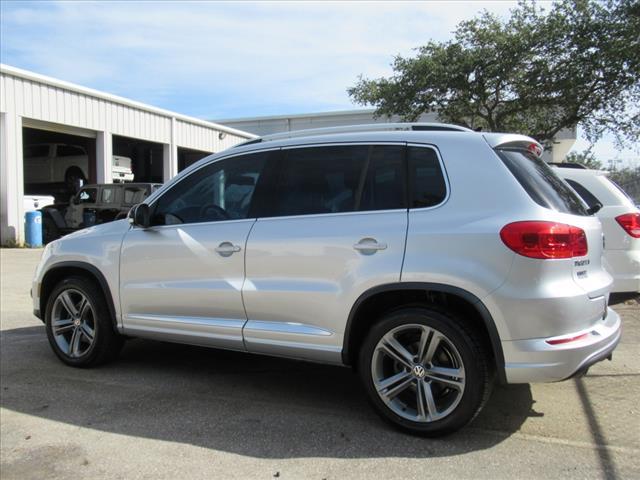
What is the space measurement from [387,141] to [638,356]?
11.0 feet

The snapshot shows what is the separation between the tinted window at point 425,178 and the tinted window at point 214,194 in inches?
46.6

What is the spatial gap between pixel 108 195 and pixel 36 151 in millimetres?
8439

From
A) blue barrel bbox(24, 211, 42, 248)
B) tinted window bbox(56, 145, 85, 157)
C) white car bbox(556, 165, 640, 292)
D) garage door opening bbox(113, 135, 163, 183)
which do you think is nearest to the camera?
white car bbox(556, 165, 640, 292)

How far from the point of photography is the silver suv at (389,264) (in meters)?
3.23

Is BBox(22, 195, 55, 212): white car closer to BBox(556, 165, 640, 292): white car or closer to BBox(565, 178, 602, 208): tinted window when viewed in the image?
BBox(565, 178, 602, 208): tinted window

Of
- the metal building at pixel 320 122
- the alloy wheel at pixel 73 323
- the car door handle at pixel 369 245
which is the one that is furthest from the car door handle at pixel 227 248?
the metal building at pixel 320 122

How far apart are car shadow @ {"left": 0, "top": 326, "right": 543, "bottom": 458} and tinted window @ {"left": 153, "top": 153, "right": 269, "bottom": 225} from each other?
4.45 feet

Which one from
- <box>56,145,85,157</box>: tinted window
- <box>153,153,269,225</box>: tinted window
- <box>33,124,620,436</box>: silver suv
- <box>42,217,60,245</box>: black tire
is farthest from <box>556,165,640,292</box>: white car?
<box>56,145,85,157</box>: tinted window

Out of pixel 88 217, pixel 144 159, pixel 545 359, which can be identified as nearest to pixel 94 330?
pixel 545 359

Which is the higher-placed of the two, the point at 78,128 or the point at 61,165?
the point at 78,128

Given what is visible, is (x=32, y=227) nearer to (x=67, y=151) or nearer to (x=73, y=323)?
(x=67, y=151)

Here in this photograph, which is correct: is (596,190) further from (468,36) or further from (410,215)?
(468,36)

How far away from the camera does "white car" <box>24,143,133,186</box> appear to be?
21203 millimetres

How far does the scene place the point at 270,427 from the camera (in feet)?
12.3
